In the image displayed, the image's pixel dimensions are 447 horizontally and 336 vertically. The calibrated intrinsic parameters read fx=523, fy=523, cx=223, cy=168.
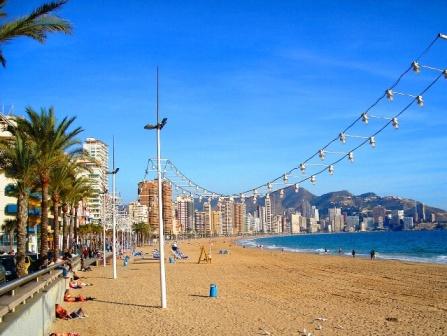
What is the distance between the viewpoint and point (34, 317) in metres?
10.4

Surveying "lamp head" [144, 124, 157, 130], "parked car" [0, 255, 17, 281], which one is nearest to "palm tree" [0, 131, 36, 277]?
"parked car" [0, 255, 17, 281]

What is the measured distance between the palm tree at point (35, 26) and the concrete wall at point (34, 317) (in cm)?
584

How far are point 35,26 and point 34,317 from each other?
6.28 m

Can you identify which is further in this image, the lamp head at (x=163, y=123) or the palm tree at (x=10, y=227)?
the palm tree at (x=10, y=227)

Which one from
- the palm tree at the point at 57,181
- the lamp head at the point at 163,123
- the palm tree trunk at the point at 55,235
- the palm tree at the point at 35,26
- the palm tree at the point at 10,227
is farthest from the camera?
the palm tree at the point at 10,227

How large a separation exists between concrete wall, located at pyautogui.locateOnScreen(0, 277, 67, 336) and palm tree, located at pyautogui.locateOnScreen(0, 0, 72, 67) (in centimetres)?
584

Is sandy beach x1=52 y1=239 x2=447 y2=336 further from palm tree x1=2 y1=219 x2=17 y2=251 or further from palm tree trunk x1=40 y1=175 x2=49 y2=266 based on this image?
palm tree x1=2 y1=219 x2=17 y2=251

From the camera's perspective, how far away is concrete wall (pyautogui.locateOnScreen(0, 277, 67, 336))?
315 inches

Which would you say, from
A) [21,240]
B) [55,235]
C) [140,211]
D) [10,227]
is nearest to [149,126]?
[21,240]

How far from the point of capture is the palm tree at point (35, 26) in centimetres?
1142

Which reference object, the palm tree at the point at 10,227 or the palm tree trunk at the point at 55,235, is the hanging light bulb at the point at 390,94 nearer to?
the palm tree trunk at the point at 55,235

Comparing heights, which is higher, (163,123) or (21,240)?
(163,123)

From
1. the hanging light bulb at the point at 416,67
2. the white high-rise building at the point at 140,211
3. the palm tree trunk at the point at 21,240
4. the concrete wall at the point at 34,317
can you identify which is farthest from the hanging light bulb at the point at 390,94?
the white high-rise building at the point at 140,211

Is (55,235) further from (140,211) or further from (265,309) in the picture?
(140,211)
